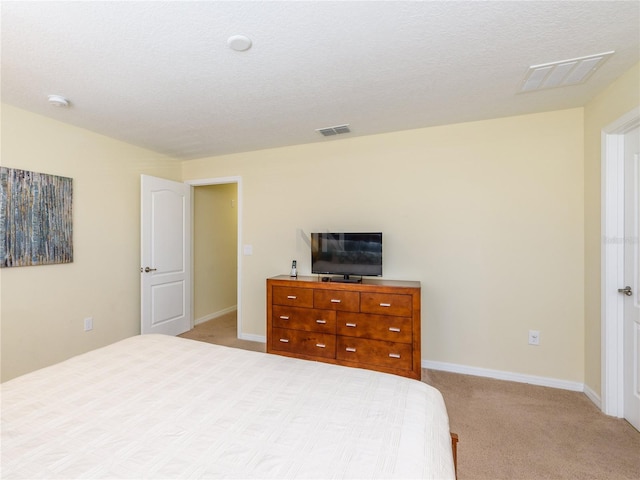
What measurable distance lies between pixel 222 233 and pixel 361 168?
2867 mm

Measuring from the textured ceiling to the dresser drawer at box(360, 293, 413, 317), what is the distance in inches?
65.2

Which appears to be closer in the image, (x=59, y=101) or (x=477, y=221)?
(x=59, y=101)

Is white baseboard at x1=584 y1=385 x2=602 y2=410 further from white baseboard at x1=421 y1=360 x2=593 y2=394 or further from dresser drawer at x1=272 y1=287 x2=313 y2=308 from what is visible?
dresser drawer at x1=272 y1=287 x2=313 y2=308

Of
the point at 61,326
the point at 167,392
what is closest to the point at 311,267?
the point at 167,392

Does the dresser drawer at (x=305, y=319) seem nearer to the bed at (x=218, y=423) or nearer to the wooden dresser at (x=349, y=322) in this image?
the wooden dresser at (x=349, y=322)

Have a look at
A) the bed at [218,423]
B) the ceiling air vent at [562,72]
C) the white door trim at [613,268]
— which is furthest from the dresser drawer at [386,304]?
the ceiling air vent at [562,72]

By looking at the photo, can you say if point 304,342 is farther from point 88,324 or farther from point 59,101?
point 59,101

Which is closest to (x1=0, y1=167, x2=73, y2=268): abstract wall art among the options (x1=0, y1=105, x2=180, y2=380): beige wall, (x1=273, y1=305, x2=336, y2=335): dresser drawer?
(x1=0, y1=105, x2=180, y2=380): beige wall

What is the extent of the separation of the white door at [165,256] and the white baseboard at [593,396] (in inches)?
173

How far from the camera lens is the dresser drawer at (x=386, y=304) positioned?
104 inches

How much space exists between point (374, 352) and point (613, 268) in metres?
1.95

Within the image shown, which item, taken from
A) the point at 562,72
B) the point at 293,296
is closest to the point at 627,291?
the point at 562,72

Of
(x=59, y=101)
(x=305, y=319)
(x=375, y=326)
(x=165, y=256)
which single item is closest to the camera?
(x=59, y=101)

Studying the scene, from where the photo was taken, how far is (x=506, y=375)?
2744 mm
